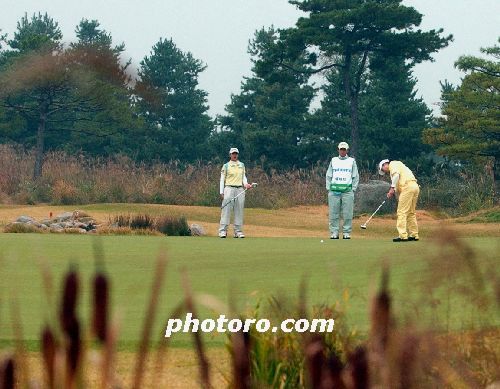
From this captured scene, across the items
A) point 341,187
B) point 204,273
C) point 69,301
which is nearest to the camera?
point 69,301

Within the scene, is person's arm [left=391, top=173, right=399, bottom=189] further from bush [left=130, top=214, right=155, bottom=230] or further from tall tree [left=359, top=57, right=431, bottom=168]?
tall tree [left=359, top=57, right=431, bottom=168]

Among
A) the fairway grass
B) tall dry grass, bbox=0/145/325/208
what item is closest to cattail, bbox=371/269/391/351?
the fairway grass

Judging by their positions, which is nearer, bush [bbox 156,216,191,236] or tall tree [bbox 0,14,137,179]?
bush [bbox 156,216,191,236]

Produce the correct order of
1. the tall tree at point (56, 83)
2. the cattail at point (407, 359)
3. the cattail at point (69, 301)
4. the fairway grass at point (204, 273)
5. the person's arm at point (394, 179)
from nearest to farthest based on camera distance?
the cattail at point (69, 301)
the cattail at point (407, 359)
the fairway grass at point (204, 273)
the person's arm at point (394, 179)
the tall tree at point (56, 83)

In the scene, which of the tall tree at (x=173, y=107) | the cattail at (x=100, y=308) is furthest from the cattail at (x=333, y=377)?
the tall tree at (x=173, y=107)

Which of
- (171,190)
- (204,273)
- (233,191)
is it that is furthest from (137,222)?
(171,190)

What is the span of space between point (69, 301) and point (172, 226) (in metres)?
23.9

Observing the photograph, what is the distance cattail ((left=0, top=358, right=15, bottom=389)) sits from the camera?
1279 mm

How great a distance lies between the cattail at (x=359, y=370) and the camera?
1292 mm

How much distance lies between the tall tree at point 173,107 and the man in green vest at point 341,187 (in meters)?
37.3

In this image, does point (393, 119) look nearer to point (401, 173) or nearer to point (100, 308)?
point (401, 173)

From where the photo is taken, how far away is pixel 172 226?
82.4 ft

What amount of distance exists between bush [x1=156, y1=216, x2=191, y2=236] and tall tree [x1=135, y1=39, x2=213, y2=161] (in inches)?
1348

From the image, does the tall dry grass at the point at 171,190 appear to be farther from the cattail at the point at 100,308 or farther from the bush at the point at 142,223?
the cattail at the point at 100,308
